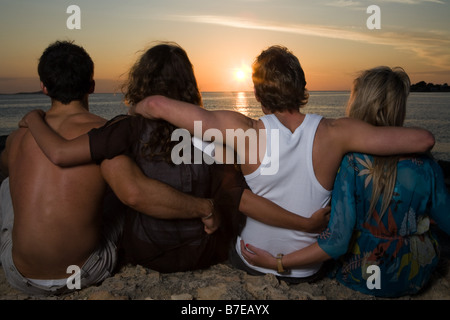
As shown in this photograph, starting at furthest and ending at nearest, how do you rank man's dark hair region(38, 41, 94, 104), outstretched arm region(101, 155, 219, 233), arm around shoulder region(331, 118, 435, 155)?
1. man's dark hair region(38, 41, 94, 104)
2. outstretched arm region(101, 155, 219, 233)
3. arm around shoulder region(331, 118, 435, 155)

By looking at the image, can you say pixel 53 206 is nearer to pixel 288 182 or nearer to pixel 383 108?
pixel 288 182

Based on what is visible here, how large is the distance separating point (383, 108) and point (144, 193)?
159 cm

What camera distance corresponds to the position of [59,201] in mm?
2518

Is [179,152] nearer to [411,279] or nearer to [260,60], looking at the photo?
[260,60]

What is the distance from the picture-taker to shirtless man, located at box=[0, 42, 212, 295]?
252 cm

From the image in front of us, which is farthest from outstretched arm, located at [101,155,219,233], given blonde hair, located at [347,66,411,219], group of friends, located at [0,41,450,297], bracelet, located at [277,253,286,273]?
blonde hair, located at [347,66,411,219]

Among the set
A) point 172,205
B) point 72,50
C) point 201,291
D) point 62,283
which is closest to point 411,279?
point 201,291

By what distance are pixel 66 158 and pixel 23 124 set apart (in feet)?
1.69

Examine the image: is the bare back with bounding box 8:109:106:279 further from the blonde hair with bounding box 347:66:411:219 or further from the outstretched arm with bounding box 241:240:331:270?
the blonde hair with bounding box 347:66:411:219

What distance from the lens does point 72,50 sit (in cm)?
271

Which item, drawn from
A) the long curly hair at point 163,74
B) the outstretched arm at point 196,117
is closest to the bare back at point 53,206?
the long curly hair at point 163,74

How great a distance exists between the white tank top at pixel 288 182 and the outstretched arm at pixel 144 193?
0.46 metres

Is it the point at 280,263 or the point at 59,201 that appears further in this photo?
the point at 280,263

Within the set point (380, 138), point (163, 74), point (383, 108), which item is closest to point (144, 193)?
point (163, 74)
